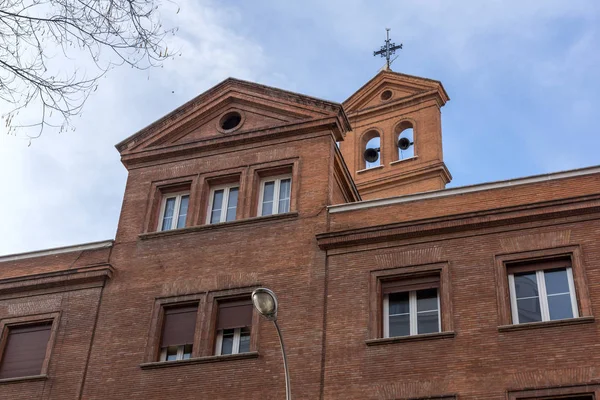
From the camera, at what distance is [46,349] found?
784 inches

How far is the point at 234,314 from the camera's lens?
61.9ft

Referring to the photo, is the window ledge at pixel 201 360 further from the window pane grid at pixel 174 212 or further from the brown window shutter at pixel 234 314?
the window pane grid at pixel 174 212

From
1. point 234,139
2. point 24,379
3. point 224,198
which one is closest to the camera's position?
point 24,379

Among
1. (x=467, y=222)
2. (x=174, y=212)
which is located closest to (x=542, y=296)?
(x=467, y=222)

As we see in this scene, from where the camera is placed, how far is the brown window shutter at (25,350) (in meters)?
19.9

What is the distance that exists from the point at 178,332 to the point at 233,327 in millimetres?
1339

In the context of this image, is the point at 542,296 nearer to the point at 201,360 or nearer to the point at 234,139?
the point at 201,360

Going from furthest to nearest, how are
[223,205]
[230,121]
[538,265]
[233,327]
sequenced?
[230,121]
[223,205]
[233,327]
[538,265]

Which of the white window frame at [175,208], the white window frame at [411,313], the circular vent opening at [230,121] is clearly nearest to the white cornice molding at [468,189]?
the white window frame at [411,313]

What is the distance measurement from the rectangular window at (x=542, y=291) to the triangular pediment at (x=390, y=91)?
12.4 meters

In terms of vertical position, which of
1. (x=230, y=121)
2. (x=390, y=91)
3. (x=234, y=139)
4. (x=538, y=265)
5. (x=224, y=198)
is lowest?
(x=538, y=265)

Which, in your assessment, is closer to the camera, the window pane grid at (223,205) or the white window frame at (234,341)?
the white window frame at (234,341)

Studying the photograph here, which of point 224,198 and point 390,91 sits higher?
point 390,91

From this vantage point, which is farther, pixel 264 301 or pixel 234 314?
pixel 234 314
